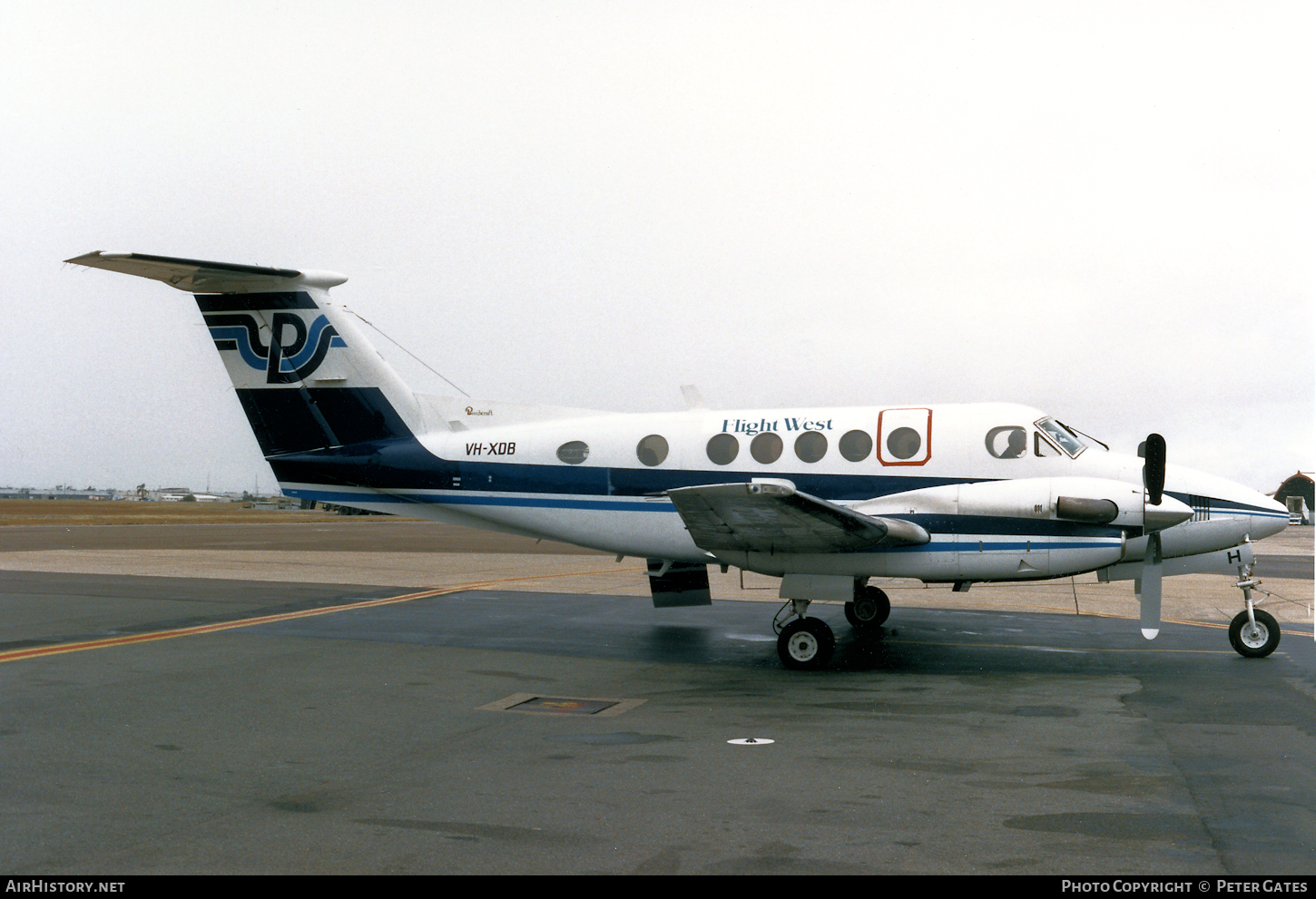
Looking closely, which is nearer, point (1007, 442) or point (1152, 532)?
point (1152, 532)

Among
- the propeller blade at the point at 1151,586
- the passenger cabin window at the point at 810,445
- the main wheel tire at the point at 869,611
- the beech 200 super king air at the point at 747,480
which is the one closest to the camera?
the propeller blade at the point at 1151,586

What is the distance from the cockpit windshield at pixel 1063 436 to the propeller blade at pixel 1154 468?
0.88 metres

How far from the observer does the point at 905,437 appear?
40.8 ft

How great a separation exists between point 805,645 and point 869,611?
11.6 feet

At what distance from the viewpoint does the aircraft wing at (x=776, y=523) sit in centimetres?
1044

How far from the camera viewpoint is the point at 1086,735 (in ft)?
26.7

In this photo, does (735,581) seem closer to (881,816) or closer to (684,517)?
(684,517)

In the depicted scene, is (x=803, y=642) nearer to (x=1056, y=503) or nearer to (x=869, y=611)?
(x=1056, y=503)

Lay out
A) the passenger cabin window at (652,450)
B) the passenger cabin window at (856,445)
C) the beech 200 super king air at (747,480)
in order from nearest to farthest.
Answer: the beech 200 super king air at (747,480), the passenger cabin window at (856,445), the passenger cabin window at (652,450)

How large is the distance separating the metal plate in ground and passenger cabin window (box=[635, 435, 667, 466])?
4.26 m

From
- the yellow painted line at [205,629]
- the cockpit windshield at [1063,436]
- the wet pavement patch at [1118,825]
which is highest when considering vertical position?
the cockpit windshield at [1063,436]

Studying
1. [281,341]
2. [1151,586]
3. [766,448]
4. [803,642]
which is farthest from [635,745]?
[281,341]

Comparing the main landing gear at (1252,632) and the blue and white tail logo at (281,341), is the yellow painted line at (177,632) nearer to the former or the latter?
the blue and white tail logo at (281,341)

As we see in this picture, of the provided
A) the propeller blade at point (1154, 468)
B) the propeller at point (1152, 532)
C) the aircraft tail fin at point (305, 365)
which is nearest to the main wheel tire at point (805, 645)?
the propeller at point (1152, 532)
